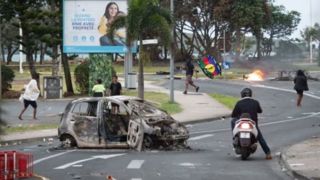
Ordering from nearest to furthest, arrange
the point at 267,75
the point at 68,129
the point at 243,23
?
the point at 68,129 → the point at 267,75 → the point at 243,23

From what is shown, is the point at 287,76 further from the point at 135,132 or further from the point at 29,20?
the point at 135,132

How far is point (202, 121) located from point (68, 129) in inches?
379

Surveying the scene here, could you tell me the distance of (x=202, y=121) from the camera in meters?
25.0

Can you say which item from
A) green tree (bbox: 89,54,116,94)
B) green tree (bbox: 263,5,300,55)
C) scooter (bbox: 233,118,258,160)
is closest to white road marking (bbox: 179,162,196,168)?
scooter (bbox: 233,118,258,160)

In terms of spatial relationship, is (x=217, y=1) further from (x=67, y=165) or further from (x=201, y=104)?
(x=67, y=165)

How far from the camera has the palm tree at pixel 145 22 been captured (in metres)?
26.8

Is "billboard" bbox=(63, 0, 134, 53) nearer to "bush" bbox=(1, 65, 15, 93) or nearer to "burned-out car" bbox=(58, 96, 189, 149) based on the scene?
"bush" bbox=(1, 65, 15, 93)

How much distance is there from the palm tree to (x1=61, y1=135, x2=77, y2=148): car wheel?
10445 mm

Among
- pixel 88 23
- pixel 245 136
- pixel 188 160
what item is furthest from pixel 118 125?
pixel 88 23

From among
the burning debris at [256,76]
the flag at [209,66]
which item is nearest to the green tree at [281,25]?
the burning debris at [256,76]

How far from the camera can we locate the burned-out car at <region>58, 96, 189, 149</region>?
15.4m

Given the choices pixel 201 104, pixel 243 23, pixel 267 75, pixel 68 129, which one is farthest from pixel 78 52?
pixel 243 23

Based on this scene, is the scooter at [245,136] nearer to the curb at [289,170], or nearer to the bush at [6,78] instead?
the curb at [289,170]

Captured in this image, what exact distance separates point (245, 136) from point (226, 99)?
2157 centimetres
